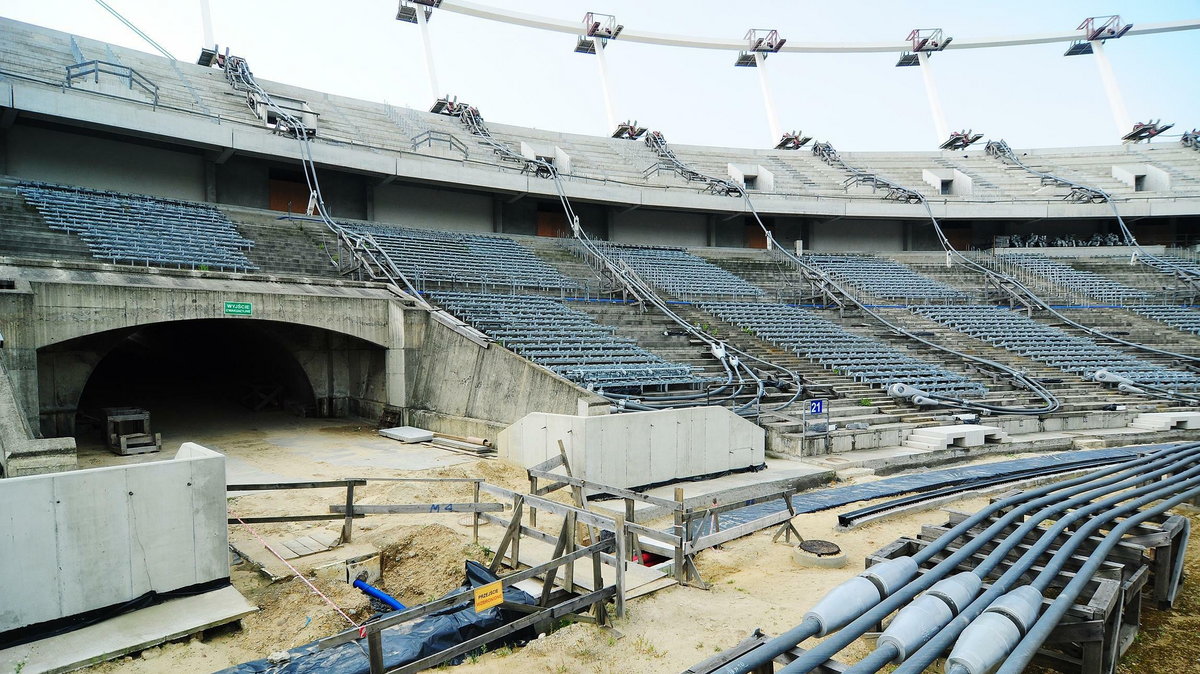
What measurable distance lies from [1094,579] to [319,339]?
17.1 meters

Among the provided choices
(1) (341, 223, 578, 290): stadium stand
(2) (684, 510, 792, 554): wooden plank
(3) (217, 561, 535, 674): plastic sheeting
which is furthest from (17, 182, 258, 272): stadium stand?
(2) (684, 510, 792, 554): wooden plank

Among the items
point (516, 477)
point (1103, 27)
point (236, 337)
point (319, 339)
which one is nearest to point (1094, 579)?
point (516, 477)

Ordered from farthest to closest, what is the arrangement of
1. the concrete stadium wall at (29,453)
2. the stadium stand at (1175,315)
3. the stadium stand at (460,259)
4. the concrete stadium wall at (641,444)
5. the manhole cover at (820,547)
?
the stadium stand at (1175,315)
the stadium stand at (460,259)
the concrete stadium wall at (641,444)
the manhole cover at (820,547)
the concrete stadium wall at (29,453)

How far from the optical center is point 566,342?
16094mm

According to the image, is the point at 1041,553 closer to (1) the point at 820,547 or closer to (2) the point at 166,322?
(1) the point at 820,547

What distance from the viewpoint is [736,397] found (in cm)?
1498

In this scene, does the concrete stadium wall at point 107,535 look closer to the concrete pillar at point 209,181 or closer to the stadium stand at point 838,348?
the stadium stand at point 838,348

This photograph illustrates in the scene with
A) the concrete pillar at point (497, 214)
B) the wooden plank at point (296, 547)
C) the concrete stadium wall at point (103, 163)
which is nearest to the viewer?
the wooden plank at point (296, 547)

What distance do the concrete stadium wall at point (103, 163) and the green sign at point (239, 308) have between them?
11.6 m

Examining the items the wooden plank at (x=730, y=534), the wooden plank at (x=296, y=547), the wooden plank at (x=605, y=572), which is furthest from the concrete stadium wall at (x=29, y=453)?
the wooden plank at (x=730, y=534)

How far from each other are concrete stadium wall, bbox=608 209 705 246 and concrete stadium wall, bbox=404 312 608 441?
16.5m

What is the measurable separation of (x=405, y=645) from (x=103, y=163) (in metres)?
22.9

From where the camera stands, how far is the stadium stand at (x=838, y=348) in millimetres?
17828

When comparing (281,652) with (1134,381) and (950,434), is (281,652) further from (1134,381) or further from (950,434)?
(1134,381)
